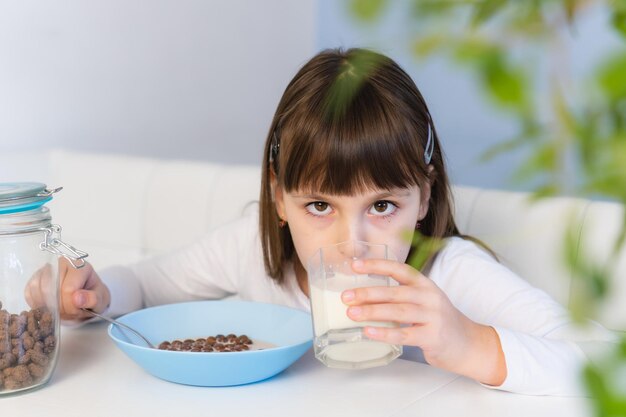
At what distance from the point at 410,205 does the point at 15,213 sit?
53 centimetres

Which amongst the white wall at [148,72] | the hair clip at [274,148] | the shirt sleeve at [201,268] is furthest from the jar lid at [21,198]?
the white wall at [148,72]

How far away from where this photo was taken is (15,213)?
87 cm

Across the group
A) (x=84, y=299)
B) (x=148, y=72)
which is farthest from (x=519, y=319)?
(x=148, y=72)

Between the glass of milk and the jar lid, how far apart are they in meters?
0.30

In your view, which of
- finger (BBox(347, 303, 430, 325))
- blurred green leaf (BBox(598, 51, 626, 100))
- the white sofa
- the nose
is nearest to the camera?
blurred green leaf (BBox(598, 51, 626, 100))

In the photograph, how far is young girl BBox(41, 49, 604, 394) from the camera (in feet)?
2.78

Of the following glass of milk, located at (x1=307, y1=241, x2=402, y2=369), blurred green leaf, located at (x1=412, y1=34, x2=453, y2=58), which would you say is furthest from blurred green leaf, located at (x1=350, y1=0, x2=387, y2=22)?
glass of milk, located at (x1=307, y1=241, x2=402, y2=369)

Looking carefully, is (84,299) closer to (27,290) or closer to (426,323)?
(27,290)

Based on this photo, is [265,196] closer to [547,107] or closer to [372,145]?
[372,145]

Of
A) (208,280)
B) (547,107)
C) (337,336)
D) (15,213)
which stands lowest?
(208,280)

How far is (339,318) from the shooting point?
82cm

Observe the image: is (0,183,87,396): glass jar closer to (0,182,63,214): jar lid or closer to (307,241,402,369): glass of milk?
(0,182,63,214): jar lid

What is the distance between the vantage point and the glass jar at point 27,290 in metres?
0.86

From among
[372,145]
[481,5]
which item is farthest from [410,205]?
[481,5]
